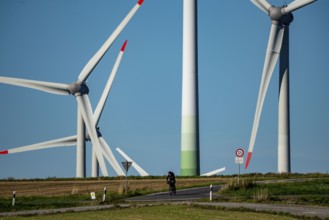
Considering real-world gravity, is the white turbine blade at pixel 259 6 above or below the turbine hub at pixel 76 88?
above

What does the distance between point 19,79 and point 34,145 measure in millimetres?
9589

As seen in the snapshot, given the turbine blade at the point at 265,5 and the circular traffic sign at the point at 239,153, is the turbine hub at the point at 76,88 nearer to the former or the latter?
the turbine blade at the point at 265,5

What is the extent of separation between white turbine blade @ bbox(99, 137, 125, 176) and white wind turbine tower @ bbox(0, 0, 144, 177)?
1256mm

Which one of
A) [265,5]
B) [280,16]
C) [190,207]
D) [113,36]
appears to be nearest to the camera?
[190,207]

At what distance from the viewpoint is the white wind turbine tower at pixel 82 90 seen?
90.5m

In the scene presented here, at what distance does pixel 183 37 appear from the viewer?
3474 inches

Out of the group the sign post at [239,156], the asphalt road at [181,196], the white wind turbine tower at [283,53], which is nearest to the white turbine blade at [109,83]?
the white wind turbine tower at [283,53]

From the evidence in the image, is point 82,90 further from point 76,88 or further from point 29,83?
point 29,83

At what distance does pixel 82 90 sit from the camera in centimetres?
10119

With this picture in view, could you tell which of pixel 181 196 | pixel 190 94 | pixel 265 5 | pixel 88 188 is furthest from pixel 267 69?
pixel 181 196

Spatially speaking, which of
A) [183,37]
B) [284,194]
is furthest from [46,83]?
[284,194]

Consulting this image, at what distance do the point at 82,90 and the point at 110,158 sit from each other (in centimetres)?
1004

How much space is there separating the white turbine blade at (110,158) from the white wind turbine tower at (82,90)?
126 centimetres

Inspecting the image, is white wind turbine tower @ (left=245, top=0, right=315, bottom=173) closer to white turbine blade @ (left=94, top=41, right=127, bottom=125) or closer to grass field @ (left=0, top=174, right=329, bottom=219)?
white turbine blade @ (left=94, top=41, right=127, bottom=125)
